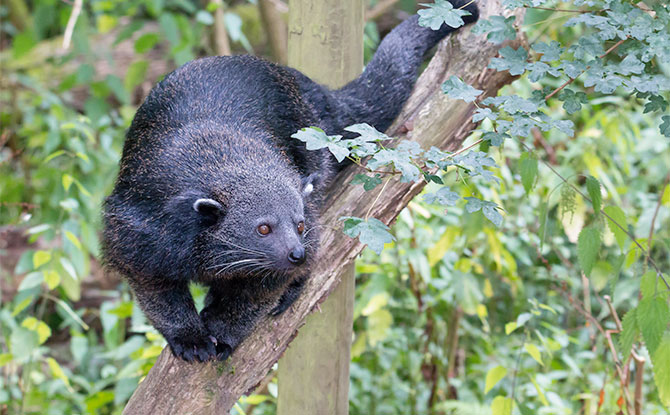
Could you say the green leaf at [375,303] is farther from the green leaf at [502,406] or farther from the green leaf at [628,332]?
the green leaf at [628,332]

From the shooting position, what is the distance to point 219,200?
2549 millimetres

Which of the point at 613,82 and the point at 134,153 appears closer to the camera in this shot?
the point at 613,82

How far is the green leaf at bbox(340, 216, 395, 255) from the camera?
196 centimetres

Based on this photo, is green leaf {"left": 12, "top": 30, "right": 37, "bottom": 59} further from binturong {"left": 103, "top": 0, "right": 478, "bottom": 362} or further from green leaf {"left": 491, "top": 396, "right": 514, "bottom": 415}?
green leaf {"left": 491, "top": 396, "right": 514, "bottom": 415}

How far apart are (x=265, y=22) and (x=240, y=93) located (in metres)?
2.74

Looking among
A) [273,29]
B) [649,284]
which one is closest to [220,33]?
[273,29]

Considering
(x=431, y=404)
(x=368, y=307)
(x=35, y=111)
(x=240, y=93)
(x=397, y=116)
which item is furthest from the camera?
(x=35, y=111)

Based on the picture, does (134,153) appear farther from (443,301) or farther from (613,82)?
(443,301)

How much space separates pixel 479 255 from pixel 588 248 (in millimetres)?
1913

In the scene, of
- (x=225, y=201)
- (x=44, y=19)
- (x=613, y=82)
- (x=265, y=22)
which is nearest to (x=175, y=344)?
(x=225, y=201)

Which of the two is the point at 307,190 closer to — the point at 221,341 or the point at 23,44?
the point at 221,341

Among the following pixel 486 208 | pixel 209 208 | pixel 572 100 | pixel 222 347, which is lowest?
pixel 222 347

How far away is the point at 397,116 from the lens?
10.7ft

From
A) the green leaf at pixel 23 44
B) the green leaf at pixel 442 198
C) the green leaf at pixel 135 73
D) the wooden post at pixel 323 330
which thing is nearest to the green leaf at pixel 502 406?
the wooden post at pixel 323 330
